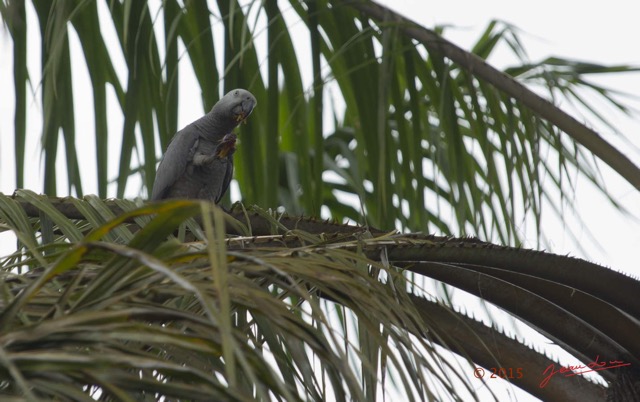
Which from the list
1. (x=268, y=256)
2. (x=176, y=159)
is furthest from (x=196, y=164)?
(x=268, y=256)

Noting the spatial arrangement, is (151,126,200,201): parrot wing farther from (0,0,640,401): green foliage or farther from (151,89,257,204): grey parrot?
(0,0,640,401): green foliage

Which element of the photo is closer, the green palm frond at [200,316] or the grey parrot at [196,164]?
the green palm frond at [200,316]

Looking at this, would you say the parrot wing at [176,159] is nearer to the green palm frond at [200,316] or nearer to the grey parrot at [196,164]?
the grey parrot at [196,164]

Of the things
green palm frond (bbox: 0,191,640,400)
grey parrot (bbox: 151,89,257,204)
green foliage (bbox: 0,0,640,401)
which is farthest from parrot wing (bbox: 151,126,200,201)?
green palm frond (bbox: 0,191,640,400)

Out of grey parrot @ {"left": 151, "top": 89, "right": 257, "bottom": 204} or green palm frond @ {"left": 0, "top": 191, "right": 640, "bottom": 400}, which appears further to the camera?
grey parrot @ {"left": 151, "top": 89, "right": 257, "bottom": 204}

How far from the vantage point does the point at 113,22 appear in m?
2.68

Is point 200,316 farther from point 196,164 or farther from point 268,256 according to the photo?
point 196,164

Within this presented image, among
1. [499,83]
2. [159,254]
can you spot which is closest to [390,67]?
[499,83]

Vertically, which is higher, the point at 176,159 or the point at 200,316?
the point at 176,159

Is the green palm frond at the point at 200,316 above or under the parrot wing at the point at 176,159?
under

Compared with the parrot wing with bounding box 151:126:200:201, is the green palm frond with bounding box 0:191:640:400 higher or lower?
lower

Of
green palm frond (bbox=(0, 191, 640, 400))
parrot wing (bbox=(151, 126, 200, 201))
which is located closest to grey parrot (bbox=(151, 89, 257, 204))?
parrot wing (bbox=(151, 126, 200, 201))

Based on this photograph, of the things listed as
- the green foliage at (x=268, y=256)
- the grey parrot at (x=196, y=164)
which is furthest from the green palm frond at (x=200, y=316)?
the grey parrot at (x=196, y=164)

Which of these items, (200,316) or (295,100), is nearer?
(200,316)
